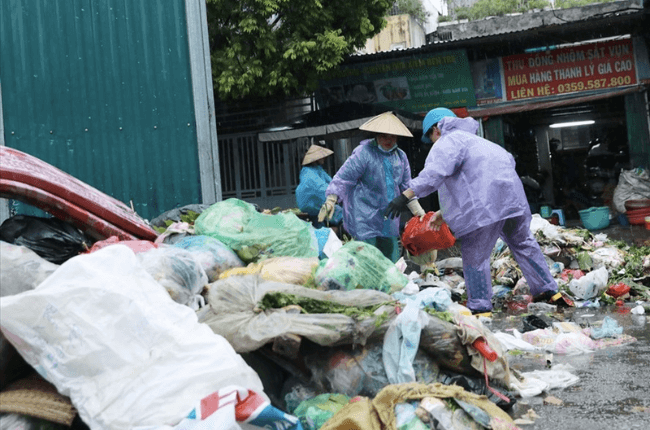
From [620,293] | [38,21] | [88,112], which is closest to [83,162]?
[88,112]

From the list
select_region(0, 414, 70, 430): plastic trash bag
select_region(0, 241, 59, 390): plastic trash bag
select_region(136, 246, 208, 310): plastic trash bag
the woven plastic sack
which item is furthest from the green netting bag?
select_region(0, 414, 70, 430): plastic trash bag

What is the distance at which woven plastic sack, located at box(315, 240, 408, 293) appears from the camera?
3.64 meters

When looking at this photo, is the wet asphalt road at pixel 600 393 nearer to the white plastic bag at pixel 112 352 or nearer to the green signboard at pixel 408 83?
the white plastic bag at pixel 112 352

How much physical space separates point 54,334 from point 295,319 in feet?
3.07

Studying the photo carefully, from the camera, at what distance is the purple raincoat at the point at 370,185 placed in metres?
6.64

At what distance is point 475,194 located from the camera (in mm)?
5664

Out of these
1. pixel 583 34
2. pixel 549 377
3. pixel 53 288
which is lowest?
Answer: pixel 549 377

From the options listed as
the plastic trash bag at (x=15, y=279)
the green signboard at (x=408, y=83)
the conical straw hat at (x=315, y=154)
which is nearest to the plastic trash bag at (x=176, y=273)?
the plastic trash bag at (x=15, y=279)

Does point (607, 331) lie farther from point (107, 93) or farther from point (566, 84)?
point (566, 84)

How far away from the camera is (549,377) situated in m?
3.52

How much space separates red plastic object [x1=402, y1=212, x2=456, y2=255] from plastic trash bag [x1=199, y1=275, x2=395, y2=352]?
3348 millimetres

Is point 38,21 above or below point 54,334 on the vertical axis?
above

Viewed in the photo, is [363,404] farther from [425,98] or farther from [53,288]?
[425,98]

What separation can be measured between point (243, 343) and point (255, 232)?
4.70 feet
